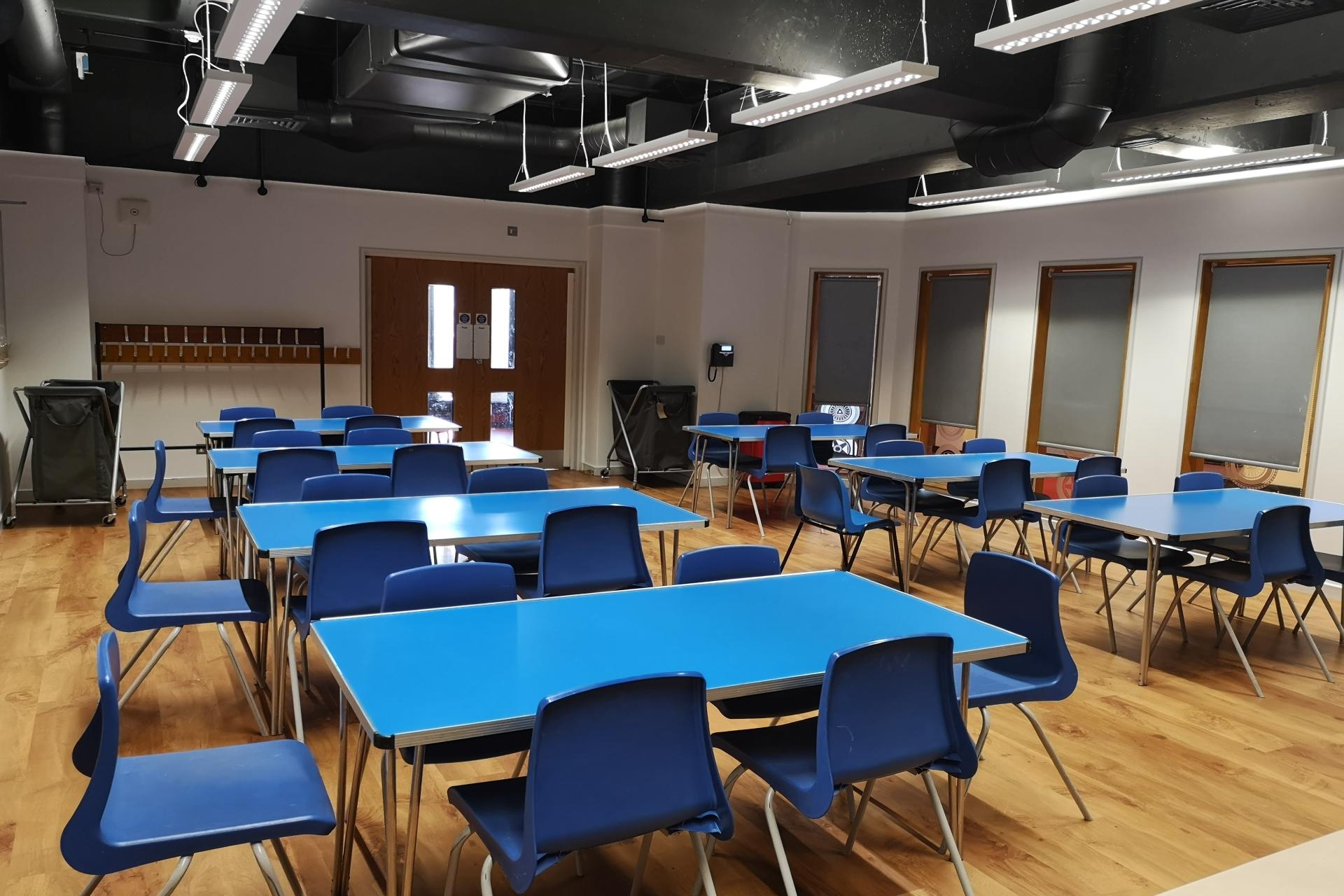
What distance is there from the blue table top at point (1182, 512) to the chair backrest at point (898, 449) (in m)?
1.95

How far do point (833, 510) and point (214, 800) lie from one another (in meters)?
4.45

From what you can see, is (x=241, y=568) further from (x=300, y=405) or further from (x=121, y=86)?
(x=121, y=86)

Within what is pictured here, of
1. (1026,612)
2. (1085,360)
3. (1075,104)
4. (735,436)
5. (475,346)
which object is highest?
(1075,104)

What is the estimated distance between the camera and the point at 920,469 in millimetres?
6488

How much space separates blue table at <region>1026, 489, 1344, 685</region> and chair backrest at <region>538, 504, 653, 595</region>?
2.49m

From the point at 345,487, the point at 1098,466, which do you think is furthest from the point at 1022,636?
the point at 1098,466

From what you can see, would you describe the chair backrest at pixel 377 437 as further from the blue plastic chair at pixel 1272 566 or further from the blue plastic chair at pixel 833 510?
the blue plastic chair at pixel 1272 566

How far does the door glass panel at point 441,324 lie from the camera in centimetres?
1022

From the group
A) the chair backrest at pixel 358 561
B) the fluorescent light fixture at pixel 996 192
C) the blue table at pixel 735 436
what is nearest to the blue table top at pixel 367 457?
the chair backrest at pixel 358 561

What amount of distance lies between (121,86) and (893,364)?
7742 millimetres

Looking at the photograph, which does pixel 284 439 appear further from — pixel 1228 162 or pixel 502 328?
pixel 1228 162

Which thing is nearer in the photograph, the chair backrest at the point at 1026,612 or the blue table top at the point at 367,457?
the chair backrest at the point at 1026,612

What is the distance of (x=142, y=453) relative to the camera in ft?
29.1

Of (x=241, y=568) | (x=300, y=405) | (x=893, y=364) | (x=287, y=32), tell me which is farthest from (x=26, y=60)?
(x=893, y=364)
